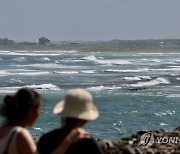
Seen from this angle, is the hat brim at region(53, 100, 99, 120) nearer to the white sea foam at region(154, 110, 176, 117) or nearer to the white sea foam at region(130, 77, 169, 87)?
the white sea foam at region(154, 110, 176, 117)

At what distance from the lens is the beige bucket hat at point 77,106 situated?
4.07 m

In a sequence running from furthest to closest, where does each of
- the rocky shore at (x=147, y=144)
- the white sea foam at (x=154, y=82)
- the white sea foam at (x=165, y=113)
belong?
the white sea foam at (x=154, y=82), the white sea foam at (x=165, y=113), the rocky shore at (x=147, y=144)

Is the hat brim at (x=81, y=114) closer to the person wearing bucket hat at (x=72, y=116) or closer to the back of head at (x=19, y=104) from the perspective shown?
the person wearing bucket hat at (x=72, y=116)

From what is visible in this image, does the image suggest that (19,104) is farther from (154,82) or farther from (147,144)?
(154,82)

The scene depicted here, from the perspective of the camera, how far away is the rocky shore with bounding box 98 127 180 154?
30.9 ft

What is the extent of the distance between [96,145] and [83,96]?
34cm

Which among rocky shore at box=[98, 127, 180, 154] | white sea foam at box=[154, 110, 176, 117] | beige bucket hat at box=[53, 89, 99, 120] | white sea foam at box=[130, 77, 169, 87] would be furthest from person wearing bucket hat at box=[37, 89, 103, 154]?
white sea foam at box=[130, 77, 169, 87]

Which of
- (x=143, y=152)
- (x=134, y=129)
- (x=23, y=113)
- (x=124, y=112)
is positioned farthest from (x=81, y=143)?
(x=124, y=112)

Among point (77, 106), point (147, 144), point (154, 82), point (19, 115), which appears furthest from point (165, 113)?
point (154, 82)


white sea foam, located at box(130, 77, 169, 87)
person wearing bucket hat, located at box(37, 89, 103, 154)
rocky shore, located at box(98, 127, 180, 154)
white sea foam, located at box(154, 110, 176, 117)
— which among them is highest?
person wearing bucket hat, located at box(37, 89, 103, 154)

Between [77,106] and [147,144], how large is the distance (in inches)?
272

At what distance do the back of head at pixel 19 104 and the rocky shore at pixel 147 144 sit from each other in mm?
5210

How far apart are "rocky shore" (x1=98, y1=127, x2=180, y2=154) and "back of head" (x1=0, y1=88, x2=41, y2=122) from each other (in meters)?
5.21

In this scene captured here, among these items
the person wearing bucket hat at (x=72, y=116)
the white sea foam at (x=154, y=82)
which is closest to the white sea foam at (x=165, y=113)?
the white sea foam at (x=154, y=82)
